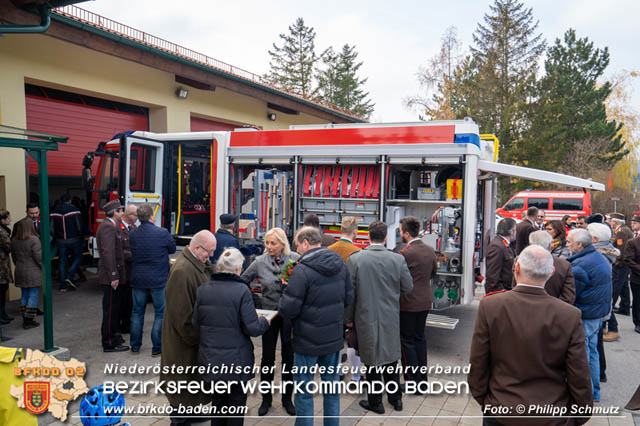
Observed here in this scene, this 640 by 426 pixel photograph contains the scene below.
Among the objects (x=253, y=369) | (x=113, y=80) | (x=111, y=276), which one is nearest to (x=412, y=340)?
(x=253, y=369)

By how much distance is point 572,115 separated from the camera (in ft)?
87.6

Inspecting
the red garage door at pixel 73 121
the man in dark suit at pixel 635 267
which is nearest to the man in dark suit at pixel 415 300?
the man in dark suit at pixel 635 267

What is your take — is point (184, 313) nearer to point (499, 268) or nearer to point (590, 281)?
point (499, 268)

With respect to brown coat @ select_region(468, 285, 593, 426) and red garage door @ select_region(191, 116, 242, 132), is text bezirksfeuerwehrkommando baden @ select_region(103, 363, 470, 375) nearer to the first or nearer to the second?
brown coat @ select_region(468, 285, 593, 426)

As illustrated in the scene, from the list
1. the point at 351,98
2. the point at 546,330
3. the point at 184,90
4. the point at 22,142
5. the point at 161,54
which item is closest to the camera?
the point at 546,330

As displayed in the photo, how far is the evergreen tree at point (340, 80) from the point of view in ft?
124

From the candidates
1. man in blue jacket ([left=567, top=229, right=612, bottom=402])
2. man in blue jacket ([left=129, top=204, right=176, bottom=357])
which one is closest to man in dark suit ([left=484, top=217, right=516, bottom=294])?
man in blue jacket ([left=567, top=229, right=612, bottom=402])

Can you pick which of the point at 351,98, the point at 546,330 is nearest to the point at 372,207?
the point at 546,330

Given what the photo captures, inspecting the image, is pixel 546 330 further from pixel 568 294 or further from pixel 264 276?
pixel 264 276

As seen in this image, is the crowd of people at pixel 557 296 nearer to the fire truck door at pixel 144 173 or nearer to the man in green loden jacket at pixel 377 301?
the man in green loden jacket at pixel 377 301

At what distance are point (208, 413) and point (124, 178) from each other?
4.66 metres

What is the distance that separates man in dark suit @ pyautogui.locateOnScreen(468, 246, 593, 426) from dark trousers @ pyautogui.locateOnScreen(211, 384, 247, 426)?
1.80 metres

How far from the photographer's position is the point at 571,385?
247 centimetres

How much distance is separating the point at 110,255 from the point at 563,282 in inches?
200
